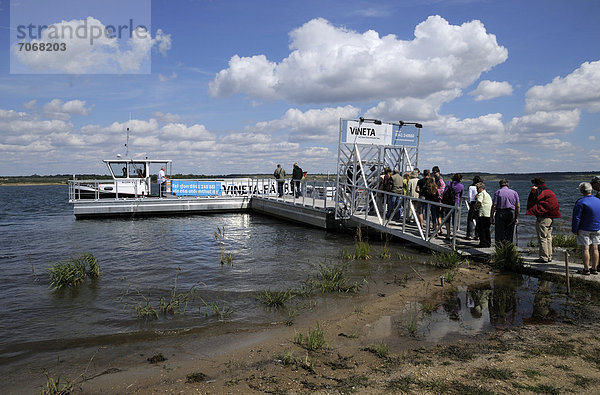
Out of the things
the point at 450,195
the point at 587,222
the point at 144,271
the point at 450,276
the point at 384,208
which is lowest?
the point at 144,271

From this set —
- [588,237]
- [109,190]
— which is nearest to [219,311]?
[588,237]

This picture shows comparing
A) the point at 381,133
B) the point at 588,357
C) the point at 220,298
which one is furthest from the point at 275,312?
the point at 381,133

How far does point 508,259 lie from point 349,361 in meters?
5.66

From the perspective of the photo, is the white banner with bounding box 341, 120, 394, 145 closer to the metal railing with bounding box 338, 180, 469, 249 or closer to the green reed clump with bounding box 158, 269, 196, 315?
the metal railing with bounding box 338, 180, 469, 249

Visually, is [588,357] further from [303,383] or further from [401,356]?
[303,383]

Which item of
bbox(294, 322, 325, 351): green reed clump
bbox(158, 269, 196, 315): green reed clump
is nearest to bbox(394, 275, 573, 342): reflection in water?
bbox(294, 322, 325, 351): green reed clump

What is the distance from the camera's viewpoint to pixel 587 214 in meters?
7.22

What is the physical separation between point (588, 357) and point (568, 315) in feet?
5.54

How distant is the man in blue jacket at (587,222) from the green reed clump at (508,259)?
118 centimetres

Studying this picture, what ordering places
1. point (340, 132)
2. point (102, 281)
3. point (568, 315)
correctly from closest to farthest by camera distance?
point (568, 315), point (102, 281), point (340, 132)

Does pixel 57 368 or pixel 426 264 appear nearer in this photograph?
pixel 57 368

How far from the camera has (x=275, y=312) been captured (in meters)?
6.73

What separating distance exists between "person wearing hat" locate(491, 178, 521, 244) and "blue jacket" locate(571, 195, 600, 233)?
1625 millimetres

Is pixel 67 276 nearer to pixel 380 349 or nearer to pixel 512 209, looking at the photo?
pixel 380 349
